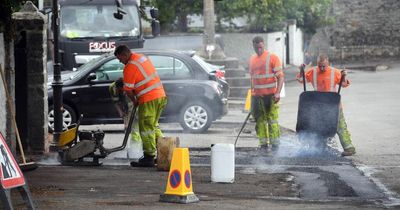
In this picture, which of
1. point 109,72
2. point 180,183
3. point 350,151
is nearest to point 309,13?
point 109,72

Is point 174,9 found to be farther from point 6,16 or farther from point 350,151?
point 6,16

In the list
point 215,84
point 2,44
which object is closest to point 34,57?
point 2,44

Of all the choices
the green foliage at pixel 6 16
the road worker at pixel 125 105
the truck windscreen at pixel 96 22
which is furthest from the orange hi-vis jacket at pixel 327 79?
Answer: the truck windscreen at pixel 96 22

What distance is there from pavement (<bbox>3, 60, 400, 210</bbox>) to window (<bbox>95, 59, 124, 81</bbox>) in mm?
1908

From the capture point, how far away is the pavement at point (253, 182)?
1224 cm

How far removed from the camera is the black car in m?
21.4

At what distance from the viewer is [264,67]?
60.8 feet

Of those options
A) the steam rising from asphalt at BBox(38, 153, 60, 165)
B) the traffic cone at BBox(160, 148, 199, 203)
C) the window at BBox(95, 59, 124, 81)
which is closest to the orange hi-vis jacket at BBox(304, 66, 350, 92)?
the steam rising from asphalt at BBox(38, 153, 60, 165)

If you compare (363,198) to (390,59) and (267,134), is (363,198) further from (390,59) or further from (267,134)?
(390,59)

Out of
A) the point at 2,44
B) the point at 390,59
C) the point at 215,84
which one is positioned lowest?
the point at 390,59

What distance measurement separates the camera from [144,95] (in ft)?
52.2

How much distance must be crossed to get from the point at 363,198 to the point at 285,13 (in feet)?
105

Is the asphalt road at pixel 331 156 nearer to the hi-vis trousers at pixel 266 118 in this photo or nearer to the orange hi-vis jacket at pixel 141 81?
the hi-vis trousers at pixel 266 118

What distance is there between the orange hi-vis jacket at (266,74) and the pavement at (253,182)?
99 cm
